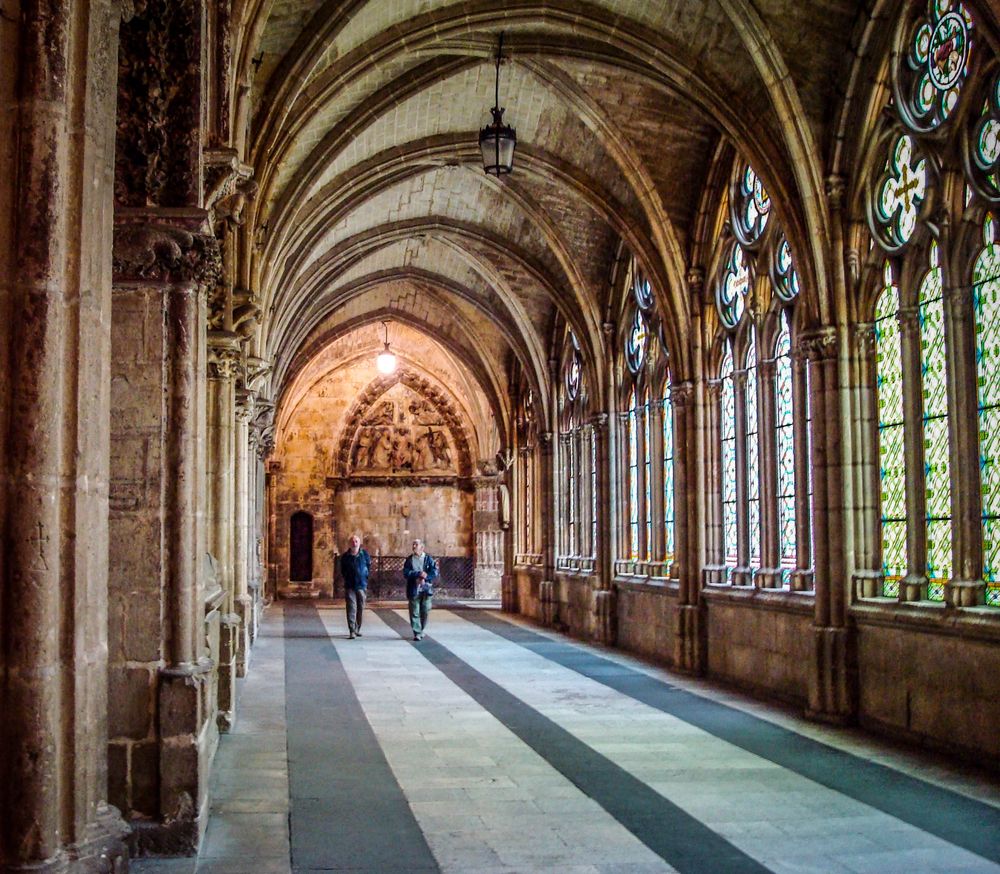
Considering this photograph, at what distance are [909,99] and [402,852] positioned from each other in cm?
677

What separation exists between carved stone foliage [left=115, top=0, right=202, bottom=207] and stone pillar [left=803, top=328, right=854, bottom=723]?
19.2 ft

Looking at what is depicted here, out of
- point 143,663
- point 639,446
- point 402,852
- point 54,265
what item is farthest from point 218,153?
point 639,446

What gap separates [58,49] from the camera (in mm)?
3480

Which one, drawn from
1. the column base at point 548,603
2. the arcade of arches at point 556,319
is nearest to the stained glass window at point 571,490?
the arcade of arches at point 556,319

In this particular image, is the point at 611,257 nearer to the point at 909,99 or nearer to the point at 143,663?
the point at 909,99

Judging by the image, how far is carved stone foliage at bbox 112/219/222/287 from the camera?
575 centimetres

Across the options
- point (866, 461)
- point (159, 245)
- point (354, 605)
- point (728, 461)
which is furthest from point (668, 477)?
point (159, 245)

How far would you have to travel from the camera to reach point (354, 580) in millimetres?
16828

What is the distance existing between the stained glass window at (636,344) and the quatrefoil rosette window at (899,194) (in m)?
6.27

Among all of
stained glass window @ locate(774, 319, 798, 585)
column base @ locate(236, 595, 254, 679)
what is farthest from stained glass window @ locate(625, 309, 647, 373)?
column base @ locate(236, 595, 254, 679)

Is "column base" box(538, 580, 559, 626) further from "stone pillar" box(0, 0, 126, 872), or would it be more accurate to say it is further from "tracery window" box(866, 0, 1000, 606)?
"stone pillar" box(0, 0, 126, 872)

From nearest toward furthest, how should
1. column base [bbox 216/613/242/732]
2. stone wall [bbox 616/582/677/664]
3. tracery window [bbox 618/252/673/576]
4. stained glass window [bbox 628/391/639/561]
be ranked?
1. column base [bbox 216/613/242/732]
2. stone wall [bbox 616/582/677/664]
3. tracery window [bbox 618/252/673/576]
4. stained glass window [bbox 628/391/639/561]

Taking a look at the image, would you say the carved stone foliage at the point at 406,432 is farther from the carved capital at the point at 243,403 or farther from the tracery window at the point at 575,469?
the carved capital at the point at 243,403

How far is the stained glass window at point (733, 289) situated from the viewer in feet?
41.0
